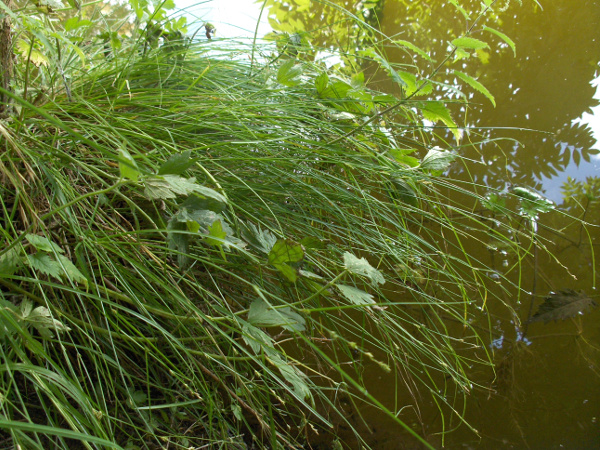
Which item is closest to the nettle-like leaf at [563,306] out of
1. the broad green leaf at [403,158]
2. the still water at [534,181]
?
the still water at [534,181]

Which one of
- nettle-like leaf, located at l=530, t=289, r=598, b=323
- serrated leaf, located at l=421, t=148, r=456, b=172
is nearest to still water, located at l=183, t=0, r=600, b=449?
nettle-like leaf, located at l=530, t=289, r=598, b=323

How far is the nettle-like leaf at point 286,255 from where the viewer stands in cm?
46

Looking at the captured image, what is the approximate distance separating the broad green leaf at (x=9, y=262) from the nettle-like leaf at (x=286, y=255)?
26 centimetres

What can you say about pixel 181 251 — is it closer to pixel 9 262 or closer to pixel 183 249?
pixel 183 249

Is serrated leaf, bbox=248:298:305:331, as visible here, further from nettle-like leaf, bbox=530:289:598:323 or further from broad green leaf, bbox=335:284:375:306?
nettle-like leaf, bbox=530:289:598:323

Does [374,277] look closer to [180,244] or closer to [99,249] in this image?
[180,244]

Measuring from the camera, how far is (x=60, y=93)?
0.72 m

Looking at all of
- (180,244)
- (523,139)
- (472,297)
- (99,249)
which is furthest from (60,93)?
(523,139)

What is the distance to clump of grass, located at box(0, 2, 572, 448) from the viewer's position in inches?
18.4

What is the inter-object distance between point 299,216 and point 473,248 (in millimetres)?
666

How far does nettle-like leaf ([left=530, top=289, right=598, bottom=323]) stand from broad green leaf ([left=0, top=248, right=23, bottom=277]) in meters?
1.04

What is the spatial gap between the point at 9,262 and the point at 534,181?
3.97 ft

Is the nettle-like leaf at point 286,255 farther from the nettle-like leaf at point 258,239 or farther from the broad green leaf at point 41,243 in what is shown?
the broad green leaf at point 41,243

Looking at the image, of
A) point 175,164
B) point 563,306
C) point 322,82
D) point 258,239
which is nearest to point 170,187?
point 175,164
